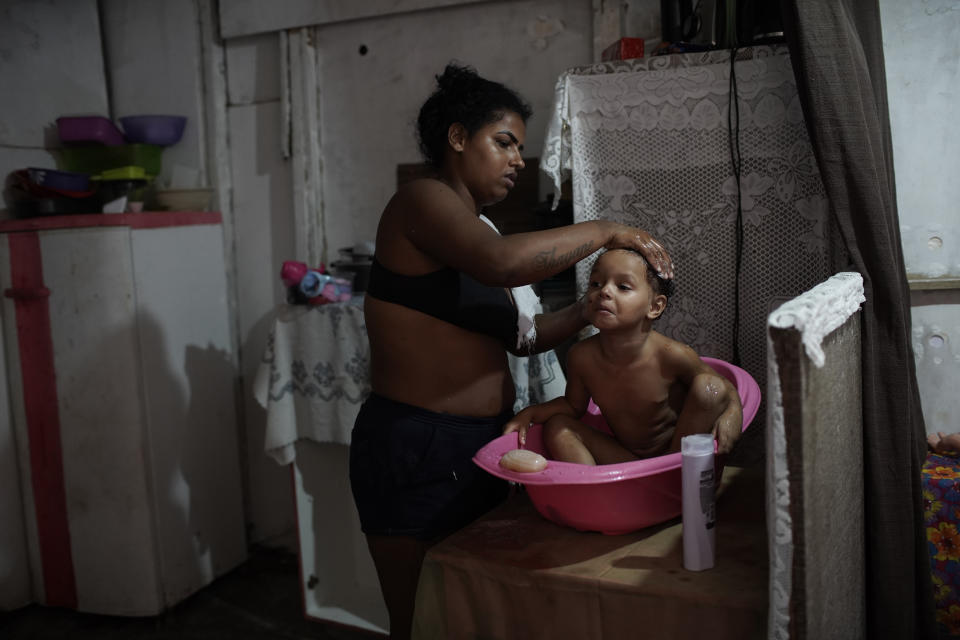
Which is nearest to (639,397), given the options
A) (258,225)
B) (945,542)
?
(945,542)

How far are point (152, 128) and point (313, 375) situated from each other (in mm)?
1499

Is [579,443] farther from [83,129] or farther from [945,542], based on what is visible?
[83,129]

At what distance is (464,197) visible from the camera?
5.65 feet

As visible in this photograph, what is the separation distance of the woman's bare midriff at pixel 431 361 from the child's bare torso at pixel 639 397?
23 centimetres

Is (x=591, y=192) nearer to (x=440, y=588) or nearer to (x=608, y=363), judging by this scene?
(x=608, y=363)

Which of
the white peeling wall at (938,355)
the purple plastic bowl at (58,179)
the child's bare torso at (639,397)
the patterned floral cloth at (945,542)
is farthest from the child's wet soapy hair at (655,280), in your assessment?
the purple plastic bowl at (58,179)

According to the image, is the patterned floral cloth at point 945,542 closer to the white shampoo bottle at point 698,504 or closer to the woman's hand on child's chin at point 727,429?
the woman's hand on child's chin at point 727,429

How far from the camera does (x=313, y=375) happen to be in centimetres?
273

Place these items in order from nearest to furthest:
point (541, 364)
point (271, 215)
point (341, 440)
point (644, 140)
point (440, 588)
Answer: point (440, 588) → point (644, 140) → point (541, 364) → point (341, 440) → point (271, 215)

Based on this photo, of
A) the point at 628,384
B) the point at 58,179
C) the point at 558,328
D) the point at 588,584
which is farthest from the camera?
the point at 58,179

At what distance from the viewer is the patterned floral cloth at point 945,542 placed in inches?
75.0

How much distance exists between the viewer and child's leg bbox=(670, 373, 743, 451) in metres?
1.48

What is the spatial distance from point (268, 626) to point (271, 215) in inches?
68.0

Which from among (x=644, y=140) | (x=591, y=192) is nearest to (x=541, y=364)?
(x=591, y=192)
